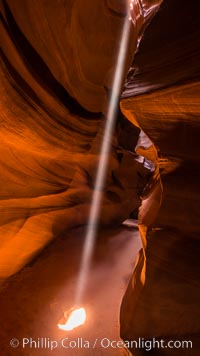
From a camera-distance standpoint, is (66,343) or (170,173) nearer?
(170,173)

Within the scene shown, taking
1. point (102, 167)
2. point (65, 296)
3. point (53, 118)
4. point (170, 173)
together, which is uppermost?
point (53, 118)

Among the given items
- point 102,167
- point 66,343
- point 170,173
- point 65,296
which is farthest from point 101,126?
point 66,343

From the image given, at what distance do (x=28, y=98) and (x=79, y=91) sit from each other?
120 cm

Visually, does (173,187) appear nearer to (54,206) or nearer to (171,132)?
(171,132)

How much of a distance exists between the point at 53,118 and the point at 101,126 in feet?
5.47

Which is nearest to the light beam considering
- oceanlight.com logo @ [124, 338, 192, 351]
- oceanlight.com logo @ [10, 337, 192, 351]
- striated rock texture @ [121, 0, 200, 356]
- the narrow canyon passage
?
the narrow canyon passage

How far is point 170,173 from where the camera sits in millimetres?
3537

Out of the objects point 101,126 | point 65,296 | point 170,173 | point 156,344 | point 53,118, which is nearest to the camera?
point 170,173

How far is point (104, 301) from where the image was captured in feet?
19.5

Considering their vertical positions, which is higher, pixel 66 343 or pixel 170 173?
pixel 170 173

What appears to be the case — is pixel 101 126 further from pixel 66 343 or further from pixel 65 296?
pixel 66 343

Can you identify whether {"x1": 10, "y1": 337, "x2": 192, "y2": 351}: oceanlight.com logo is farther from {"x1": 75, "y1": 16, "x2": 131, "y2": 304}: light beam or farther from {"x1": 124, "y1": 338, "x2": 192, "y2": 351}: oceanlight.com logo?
{"x1": 124, "y1": 338, "x2": 192, "y2": 351}: oceanlight.com logo

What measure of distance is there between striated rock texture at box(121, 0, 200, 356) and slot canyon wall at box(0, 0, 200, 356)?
1cm

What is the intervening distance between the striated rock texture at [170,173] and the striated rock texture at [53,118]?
5.54 ft
